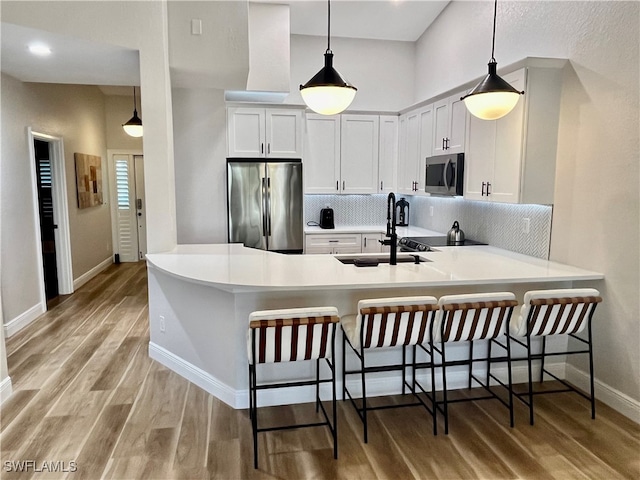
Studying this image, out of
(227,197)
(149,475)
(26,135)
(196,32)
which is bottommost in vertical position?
(149,475)

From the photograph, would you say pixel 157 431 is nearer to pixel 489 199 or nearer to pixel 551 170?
pixel 489 199

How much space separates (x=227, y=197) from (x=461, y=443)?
11.7ft

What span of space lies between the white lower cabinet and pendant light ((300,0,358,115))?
260 centimetres

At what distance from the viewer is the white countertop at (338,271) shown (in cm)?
267

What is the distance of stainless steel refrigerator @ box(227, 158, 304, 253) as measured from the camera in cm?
503

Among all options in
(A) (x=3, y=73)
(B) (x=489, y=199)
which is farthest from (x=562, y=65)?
(A) (x=3, y=73)

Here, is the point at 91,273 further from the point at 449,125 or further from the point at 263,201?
the point at 449,125

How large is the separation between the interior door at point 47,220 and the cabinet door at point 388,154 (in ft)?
14.0

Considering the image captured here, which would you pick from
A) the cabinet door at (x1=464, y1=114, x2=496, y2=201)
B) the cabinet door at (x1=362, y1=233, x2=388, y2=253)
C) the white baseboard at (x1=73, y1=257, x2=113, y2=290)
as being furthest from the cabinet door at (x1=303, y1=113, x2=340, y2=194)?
the white baseboard at (x1=73, y1=257, x2=113, y2=290)

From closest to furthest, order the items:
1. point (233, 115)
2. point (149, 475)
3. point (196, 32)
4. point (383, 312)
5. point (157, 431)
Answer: point (149, 475) < point (383, 312) < point (157, 431) < point (196, 32) < point (233, 115)

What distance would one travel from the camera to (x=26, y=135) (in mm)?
4578

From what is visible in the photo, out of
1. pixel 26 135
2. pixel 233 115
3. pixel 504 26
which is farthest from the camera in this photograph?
pixel 233 115

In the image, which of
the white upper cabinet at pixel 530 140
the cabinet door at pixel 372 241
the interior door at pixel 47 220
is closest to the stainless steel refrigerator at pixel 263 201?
the cabinet door at pixel 372 241

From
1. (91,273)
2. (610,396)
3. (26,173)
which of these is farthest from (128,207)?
(610,396)
